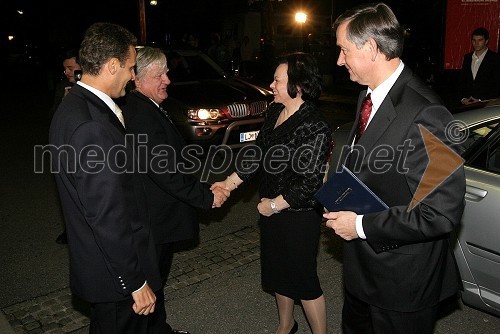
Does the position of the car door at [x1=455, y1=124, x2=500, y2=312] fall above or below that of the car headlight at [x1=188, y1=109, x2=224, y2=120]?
below

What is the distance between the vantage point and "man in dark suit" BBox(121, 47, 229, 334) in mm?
3043

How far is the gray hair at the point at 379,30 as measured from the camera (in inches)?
85.5

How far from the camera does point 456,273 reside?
7.86 ft

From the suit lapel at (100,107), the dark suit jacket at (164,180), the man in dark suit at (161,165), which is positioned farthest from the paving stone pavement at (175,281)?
the suit lapel at (100,107)

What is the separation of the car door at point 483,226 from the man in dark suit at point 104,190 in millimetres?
2112

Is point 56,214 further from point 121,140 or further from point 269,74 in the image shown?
point 269,74

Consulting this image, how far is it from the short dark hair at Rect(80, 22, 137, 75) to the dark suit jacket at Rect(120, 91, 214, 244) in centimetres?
69

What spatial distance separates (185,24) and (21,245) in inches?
1135

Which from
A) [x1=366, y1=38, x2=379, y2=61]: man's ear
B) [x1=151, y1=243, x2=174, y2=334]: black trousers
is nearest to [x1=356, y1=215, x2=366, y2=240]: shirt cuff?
[x1=366, y1=38, x2=379, y2=61]: man's ear

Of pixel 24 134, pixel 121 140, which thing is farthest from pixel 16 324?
pixel 24 134

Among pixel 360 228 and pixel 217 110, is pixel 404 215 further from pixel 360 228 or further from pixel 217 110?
pixel 217 110

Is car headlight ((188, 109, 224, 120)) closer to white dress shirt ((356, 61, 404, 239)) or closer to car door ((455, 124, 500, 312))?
car door ((455, 124, 500, 312))

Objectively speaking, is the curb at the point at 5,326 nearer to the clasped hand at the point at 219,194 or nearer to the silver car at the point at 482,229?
the clasped hand at the point at 219,194

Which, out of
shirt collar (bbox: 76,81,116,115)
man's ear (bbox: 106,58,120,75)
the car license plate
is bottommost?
the car license plate
